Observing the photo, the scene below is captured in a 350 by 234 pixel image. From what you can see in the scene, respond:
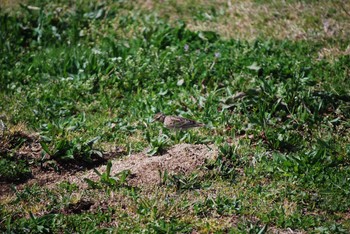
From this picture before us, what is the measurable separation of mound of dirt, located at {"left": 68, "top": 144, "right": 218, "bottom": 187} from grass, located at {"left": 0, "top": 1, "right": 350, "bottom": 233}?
93 millimetres

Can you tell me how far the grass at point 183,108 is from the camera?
4.45 metres

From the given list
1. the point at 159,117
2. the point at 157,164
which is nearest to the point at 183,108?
the point at 159,117

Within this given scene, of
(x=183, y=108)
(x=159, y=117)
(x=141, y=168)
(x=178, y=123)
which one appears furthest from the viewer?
(x=183, y=108)

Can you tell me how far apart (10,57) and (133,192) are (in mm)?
3296

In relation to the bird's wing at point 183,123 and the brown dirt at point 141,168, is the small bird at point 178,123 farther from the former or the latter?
the brown dirt at point 141,168

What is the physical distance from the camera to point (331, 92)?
6016 millimetres

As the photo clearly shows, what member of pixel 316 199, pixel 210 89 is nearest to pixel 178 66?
pixel 210 89

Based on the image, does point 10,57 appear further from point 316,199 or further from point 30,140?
point 316,199

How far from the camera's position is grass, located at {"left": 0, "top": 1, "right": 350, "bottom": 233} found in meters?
4.45

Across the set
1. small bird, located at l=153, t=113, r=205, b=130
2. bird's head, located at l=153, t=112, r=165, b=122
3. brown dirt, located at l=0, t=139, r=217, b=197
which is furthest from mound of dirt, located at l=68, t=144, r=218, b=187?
bird's head, located at l=153, t=112, r=165, b=122

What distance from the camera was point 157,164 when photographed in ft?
16.2

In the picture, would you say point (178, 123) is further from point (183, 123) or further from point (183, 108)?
point (183, 108)

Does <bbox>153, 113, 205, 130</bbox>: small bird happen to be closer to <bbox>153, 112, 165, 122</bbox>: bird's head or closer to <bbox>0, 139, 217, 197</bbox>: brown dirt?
<bbox>153, 112, 165, 122</bbox>: bird's head

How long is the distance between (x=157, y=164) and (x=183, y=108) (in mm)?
1186
